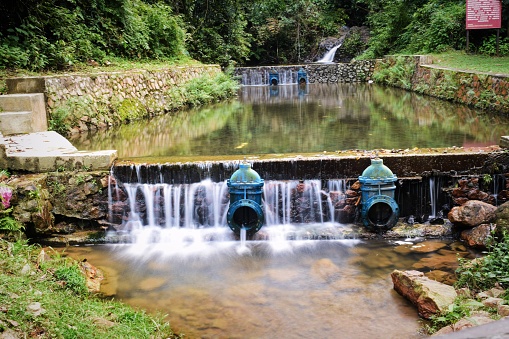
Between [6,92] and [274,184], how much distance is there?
624 centimetres

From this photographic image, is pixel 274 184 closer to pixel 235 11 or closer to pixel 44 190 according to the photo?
pixel 44 190

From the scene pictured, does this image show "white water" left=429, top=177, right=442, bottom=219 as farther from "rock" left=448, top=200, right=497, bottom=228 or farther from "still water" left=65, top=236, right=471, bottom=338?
"still water" left=65, top=236, right=471, bottom=338

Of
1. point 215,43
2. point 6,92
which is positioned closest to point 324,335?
point 6,92

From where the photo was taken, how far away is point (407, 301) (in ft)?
17.8

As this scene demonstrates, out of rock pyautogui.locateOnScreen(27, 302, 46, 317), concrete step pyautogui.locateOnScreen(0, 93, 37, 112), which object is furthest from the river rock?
concrete step pyautogui.locateOnScreen(0, 93, 37, 112)

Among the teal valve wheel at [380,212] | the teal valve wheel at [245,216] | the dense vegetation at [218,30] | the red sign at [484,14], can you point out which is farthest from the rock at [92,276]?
the red sign at [484,14]

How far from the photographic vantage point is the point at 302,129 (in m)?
12.1

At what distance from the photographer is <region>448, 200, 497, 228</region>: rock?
7.09m

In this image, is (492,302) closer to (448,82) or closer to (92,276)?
(92,276)

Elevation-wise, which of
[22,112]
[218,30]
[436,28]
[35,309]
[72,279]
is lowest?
[72,279]

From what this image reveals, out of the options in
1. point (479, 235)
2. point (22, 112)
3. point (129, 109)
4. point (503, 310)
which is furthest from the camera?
point (129, 109)

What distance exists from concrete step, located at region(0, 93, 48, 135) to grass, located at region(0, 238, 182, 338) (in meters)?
4.12

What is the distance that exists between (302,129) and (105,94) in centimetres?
538

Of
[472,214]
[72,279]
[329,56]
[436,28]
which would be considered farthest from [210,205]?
[329,56]
